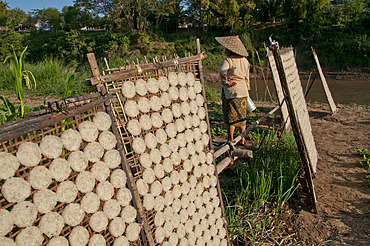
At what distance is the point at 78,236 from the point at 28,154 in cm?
39

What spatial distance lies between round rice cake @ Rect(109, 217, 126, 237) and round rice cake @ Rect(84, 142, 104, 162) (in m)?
0.30

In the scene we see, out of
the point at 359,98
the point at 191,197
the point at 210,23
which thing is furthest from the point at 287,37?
the point at 191,197

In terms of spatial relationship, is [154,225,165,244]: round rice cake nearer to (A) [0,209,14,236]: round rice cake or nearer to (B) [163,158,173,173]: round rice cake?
(B) [163,158,173,173]: round rice cake

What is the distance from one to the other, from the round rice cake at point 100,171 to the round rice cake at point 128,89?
38cm

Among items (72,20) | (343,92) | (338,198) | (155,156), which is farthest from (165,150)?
(72,20)

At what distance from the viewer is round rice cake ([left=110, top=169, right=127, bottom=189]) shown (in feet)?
3.88

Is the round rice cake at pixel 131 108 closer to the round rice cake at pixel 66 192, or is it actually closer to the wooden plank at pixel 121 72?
the wooden plank at pixel 121 72

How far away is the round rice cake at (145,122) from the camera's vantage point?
1391 millimetres

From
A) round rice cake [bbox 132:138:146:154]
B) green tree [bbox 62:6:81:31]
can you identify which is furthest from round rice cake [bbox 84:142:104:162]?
green tree [bbox 62:6:81:31]

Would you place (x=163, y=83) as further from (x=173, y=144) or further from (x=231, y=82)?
(x=231, y=82)

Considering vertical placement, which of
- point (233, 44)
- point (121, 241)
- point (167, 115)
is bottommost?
point (121, 241)

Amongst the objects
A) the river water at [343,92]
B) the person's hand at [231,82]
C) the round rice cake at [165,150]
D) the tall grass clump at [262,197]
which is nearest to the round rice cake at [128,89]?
the round rice cake at [165,150]

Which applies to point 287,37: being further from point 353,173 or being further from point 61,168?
point 61,168

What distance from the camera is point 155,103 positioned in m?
1.47
